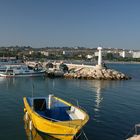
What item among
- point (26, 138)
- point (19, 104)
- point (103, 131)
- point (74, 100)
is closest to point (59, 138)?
point (26, 138)

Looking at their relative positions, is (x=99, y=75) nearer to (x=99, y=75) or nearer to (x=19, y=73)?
(x=99, y=75)

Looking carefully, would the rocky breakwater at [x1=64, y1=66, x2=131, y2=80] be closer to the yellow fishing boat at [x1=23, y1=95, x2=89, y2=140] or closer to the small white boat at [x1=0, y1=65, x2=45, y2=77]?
the small white boat at [x1=0, y1=65, x2=45, y2=77]

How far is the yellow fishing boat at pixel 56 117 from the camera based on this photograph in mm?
19766

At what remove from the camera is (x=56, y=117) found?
24.2 m

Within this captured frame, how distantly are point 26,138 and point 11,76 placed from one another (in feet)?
189

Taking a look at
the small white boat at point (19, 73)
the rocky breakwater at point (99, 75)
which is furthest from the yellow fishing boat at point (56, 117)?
the small white boat at point (19, 73)

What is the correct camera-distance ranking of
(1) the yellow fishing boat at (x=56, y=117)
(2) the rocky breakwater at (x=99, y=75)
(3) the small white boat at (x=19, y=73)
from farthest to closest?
(3) the small white boat at (x=19, y=73) < (2) the rocky breakwater at (x=99, y=75) < (1) the yellow fishing boat at (x=56, y=117)

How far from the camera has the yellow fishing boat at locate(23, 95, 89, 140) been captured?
64.8 ft

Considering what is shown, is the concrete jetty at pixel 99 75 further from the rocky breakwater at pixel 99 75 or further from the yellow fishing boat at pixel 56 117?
the yellow fishing boat at pixel 56 117

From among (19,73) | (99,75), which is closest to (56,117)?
(99,75)

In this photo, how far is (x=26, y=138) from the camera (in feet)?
72.4

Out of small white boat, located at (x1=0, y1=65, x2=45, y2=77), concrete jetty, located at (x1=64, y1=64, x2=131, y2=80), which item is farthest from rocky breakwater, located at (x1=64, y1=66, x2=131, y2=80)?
small white boat, located at (x1=0, y1=65, x2=45, y2=77)

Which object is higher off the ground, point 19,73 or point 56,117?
point 56,117

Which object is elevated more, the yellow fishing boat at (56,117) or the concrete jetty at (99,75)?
the yellow fishing boat at (56,117)
